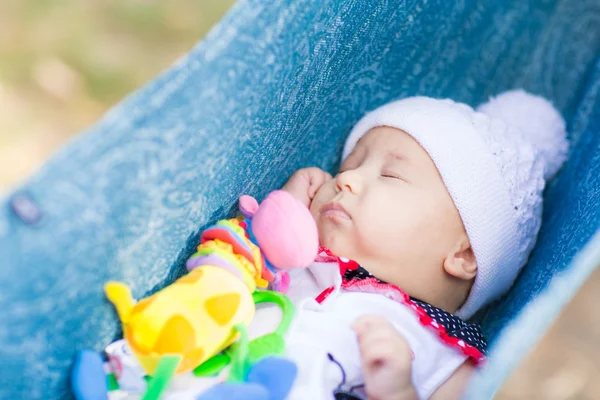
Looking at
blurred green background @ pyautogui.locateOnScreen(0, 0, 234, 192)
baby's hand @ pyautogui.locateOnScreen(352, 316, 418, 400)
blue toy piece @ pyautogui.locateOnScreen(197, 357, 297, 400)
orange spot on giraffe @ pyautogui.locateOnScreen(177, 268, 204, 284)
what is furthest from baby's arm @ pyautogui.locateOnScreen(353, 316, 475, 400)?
blurred green background @ pyautogui.locateOnScreen(0, 0, 234, 192)

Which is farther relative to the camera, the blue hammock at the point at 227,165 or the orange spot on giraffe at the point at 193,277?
the orange spot on giraffe at the point at 193,277

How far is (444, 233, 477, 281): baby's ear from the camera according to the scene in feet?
3.67

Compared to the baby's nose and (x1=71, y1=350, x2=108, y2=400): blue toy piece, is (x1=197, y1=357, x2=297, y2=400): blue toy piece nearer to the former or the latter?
(x1=71, y1=350, x2=108, y2=400): blue toy piece

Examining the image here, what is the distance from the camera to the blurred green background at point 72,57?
6.11 feet

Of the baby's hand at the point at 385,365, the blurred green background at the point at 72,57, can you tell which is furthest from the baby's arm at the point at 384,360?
the blurred green background at the point at 72,57

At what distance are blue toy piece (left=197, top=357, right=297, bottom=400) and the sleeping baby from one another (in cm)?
5

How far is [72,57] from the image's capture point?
6.66ft

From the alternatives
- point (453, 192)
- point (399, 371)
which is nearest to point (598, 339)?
point (453, 192)

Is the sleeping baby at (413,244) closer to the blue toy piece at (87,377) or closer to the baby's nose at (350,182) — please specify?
the baby's nose at (350,182)

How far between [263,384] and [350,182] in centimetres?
37

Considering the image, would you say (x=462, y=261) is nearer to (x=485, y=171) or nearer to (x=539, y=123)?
(x=485, y=171)

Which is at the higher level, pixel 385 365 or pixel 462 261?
pixel 462 261

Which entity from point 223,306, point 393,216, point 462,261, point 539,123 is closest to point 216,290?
point 223,306

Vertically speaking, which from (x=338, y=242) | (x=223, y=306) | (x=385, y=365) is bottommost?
(x=385, y=365)
